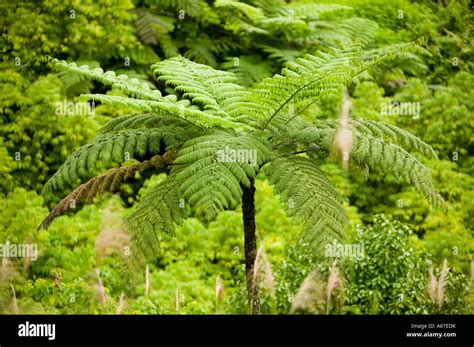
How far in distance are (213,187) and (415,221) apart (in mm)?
3443

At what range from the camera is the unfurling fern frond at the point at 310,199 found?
9.04 feet

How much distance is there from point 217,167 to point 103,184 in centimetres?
68

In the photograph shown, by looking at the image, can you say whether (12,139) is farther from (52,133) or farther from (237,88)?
(237,88)

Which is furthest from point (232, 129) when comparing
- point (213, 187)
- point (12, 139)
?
point (12, 139)

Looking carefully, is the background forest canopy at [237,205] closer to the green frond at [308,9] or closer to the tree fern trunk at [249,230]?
the green frond at [308,9]

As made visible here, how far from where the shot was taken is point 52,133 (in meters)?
5.85

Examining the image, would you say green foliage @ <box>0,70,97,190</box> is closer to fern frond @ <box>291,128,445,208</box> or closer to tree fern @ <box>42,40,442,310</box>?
tree fern @ <box>42,40,442,310</box>

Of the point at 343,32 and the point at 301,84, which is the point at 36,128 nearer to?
the point at 301,84

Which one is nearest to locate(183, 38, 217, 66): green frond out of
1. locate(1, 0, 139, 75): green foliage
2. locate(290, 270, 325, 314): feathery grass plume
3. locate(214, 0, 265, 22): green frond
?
locate(214, 0, 265, 22): green frond

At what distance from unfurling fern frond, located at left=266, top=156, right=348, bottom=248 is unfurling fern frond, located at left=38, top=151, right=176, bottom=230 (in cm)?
55

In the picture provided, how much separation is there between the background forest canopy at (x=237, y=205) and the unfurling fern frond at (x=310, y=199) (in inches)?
Answer: 1.4

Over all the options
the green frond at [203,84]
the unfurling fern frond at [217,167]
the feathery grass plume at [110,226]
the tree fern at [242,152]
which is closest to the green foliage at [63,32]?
the feathery grass plume at [110,226]

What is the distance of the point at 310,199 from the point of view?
9.28 ft
